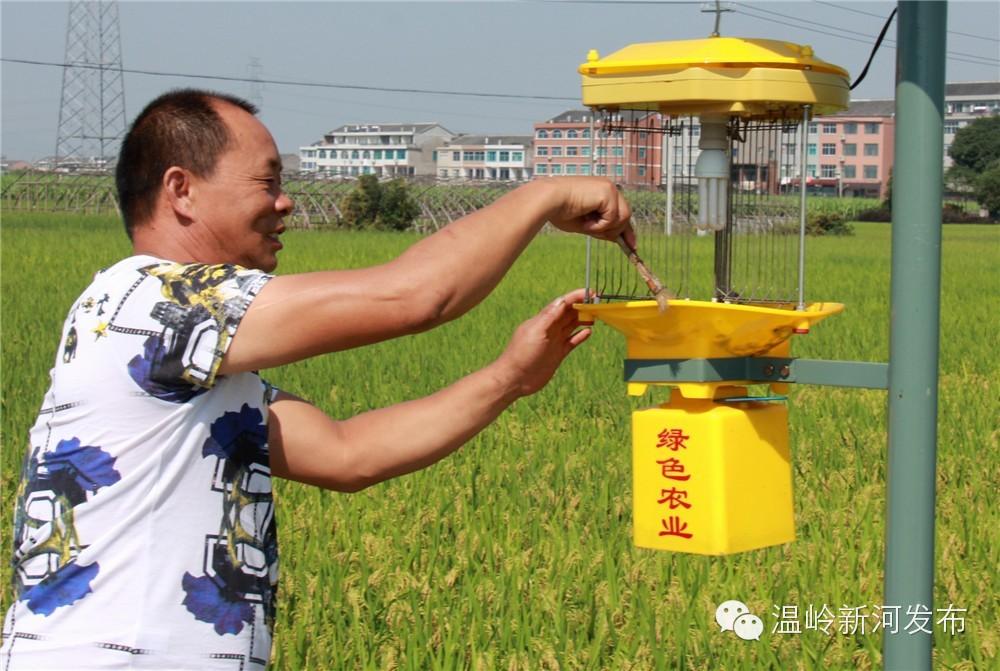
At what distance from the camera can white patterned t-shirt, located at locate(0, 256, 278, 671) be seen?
1.41 meters

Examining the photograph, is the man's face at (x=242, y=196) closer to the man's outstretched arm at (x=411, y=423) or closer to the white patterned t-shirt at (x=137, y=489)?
the white patterned t-shirt at (x=137, y=489)

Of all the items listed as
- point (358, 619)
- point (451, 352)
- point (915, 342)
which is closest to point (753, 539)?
point (915, 342)

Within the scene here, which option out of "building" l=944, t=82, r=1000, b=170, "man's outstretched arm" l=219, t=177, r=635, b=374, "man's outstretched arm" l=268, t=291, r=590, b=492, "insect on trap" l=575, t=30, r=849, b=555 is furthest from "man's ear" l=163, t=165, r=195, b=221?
"building" l=944, t=82, r=1000, b=170

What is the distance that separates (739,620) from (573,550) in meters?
0.68

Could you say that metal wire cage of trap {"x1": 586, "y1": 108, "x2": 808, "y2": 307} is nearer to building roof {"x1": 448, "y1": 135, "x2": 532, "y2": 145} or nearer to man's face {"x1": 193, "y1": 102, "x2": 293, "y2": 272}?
man's face {"x1": 193, "y1": 102, "x2": 293, "y2": 272}

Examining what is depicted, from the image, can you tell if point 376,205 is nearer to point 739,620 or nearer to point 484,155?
point 739,620

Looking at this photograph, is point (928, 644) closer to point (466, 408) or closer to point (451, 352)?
point (466, 408)

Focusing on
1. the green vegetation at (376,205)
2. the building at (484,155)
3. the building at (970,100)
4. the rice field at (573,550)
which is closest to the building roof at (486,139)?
the building at (484,155)

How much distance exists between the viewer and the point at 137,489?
142cm

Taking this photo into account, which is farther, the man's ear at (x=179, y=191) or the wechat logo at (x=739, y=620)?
the wechat logo at (x=739, y=620)

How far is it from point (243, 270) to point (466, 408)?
57cm

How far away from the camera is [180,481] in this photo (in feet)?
4.74

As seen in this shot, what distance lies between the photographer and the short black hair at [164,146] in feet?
5.04

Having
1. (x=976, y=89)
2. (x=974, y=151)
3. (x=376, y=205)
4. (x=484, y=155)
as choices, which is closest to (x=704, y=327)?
(x=376, y=205)
